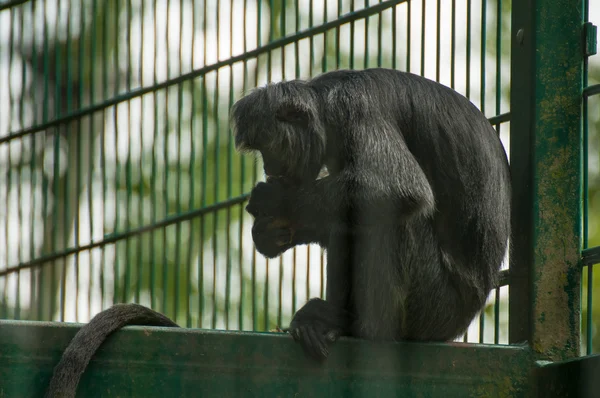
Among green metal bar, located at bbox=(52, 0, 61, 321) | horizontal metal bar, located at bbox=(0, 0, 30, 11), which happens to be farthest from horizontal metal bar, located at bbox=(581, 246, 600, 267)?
horizontal metal bar, located at bbox=(0, 0, 30, 11)

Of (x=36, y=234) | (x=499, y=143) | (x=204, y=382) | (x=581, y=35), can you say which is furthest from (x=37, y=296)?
(x=581, y=35)

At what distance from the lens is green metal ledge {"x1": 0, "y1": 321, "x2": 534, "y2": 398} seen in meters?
3.61

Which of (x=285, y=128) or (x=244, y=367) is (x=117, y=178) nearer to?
(x=285, y=128)

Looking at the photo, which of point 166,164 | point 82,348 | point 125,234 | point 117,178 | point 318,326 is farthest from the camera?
point 125,234

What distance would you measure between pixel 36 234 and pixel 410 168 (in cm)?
201

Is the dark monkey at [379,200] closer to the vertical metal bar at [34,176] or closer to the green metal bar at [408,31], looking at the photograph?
the green metal bar at [408,31]

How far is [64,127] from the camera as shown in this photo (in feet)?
16.8

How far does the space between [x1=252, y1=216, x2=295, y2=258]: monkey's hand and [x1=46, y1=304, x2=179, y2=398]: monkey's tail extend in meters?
0.74

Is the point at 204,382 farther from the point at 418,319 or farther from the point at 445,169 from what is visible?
the point at 445,169

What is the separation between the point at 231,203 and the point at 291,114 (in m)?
0.78

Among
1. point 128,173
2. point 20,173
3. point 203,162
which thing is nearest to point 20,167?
point 20,173

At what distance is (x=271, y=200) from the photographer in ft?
13.9

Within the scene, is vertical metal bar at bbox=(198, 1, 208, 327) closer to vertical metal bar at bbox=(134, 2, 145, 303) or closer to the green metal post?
vertical metal bar at bbox=(134, 2, 145, 303)

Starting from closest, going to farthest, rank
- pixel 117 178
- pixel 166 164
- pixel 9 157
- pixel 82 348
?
pixel 82 348, pixel 166 164, pixel 117 178, pixel 9 157
